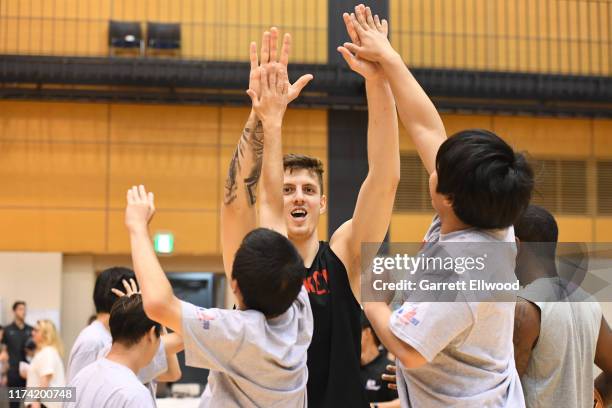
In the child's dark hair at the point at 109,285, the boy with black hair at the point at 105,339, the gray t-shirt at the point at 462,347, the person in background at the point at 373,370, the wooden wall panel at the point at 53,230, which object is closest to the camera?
the gray t-shirt at the point at 462,347

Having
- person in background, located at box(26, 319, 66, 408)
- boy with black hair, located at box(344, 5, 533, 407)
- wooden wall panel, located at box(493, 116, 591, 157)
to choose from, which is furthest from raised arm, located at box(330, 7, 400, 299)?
wooden wall panel, located at box(493, 116, 591, 157)

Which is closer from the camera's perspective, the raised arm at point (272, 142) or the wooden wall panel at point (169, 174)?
the raised arm at point (272, 142)

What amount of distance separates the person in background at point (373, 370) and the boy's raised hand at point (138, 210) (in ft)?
11.7

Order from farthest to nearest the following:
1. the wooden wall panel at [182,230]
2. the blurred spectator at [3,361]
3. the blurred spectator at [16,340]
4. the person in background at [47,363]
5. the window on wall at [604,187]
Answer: the window on wall at [604,187]
the wooden wall panel at [182,230]
the blurred spectator at [16,340]
the blurred spectator at [3,361]
the person in background at [47,363]

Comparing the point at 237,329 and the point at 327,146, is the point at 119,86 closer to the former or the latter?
the point at 327,146

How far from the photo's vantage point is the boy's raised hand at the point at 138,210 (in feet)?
7.63

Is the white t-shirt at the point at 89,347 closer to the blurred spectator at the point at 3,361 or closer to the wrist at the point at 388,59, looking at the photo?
the wrist at the point at 388,59

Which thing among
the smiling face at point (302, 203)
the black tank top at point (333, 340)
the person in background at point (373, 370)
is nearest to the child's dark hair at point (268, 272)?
the black tank top at point (333, 340)

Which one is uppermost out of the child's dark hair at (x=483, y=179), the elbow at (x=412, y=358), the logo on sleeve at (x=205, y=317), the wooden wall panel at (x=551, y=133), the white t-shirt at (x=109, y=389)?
the wooden wall panel at (x=551, y=133)

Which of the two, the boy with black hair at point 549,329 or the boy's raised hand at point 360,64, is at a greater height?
the boy's raised hand at point 360,64

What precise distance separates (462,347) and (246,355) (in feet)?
1.98

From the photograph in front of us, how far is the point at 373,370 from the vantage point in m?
6.31

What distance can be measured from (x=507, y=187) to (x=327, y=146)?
34.4 feet

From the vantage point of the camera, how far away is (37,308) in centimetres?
1162
